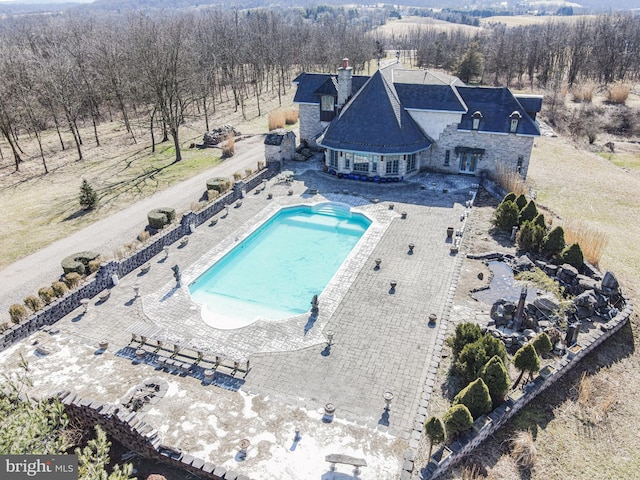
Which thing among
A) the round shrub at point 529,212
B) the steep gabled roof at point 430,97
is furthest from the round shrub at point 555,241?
the steep gabled roof at point 430,97

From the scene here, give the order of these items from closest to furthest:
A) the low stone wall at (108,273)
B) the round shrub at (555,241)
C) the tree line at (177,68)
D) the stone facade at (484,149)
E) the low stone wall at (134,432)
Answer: the low stone wall at (134,432)
the low stone wall at (108,273)
the round shrub at (555,241)
the stone facade at (484,149)
the tree line at (177,68)

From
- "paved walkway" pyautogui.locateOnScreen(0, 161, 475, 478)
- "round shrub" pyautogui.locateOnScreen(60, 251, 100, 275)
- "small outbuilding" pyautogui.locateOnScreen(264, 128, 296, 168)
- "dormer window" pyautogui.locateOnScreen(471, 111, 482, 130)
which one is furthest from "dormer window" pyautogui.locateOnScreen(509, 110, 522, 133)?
"round shrub" pyautogui.locateOnScreen(60, 251, 100, 275)

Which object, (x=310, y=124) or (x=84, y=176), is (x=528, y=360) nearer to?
(x=310, y=124)

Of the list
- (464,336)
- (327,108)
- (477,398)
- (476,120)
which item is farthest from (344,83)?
(477,398)

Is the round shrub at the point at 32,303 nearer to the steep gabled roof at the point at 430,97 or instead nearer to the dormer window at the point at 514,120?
the steep gabled roof at the point at 430,97

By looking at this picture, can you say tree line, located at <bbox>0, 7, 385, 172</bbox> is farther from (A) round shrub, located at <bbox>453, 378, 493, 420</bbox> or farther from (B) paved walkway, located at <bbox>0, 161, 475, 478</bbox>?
(A) round shrub, located at <bbox>453, 378, 493, 420</bbox>
